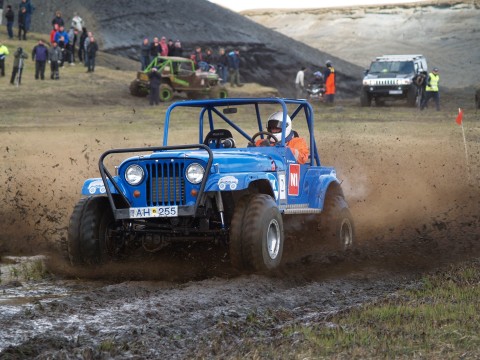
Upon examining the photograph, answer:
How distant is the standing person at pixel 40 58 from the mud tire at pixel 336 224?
26.0m

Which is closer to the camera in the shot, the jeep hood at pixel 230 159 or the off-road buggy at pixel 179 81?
the jeep hood at pixel 230 159

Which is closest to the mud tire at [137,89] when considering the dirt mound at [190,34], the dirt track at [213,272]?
the dirt track at [213,272]

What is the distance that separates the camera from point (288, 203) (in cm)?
1015

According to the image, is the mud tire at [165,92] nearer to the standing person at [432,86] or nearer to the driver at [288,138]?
the standing person at [432,86]

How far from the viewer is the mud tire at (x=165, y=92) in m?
36.0

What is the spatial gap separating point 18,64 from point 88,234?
2652 cm

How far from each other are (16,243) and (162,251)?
7.64 feet

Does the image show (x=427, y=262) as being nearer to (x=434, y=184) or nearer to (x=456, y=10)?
(x=434, y=184)

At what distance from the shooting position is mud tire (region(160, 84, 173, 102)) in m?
36.0

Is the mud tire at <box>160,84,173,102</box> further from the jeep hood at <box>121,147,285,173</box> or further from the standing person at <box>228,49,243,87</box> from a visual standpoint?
the jeep hood at <box>121,147,285,173</box>

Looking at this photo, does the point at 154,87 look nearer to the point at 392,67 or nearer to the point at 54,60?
the point at 54,60

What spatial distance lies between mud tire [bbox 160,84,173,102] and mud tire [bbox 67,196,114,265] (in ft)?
87.9

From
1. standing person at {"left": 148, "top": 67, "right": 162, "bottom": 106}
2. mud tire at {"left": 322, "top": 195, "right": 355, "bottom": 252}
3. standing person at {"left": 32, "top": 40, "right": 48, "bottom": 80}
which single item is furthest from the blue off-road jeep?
standing person at {"left": 32, "top": 40, "right": 48, "bottom": 80}

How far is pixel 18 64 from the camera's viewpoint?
34.6 meters
